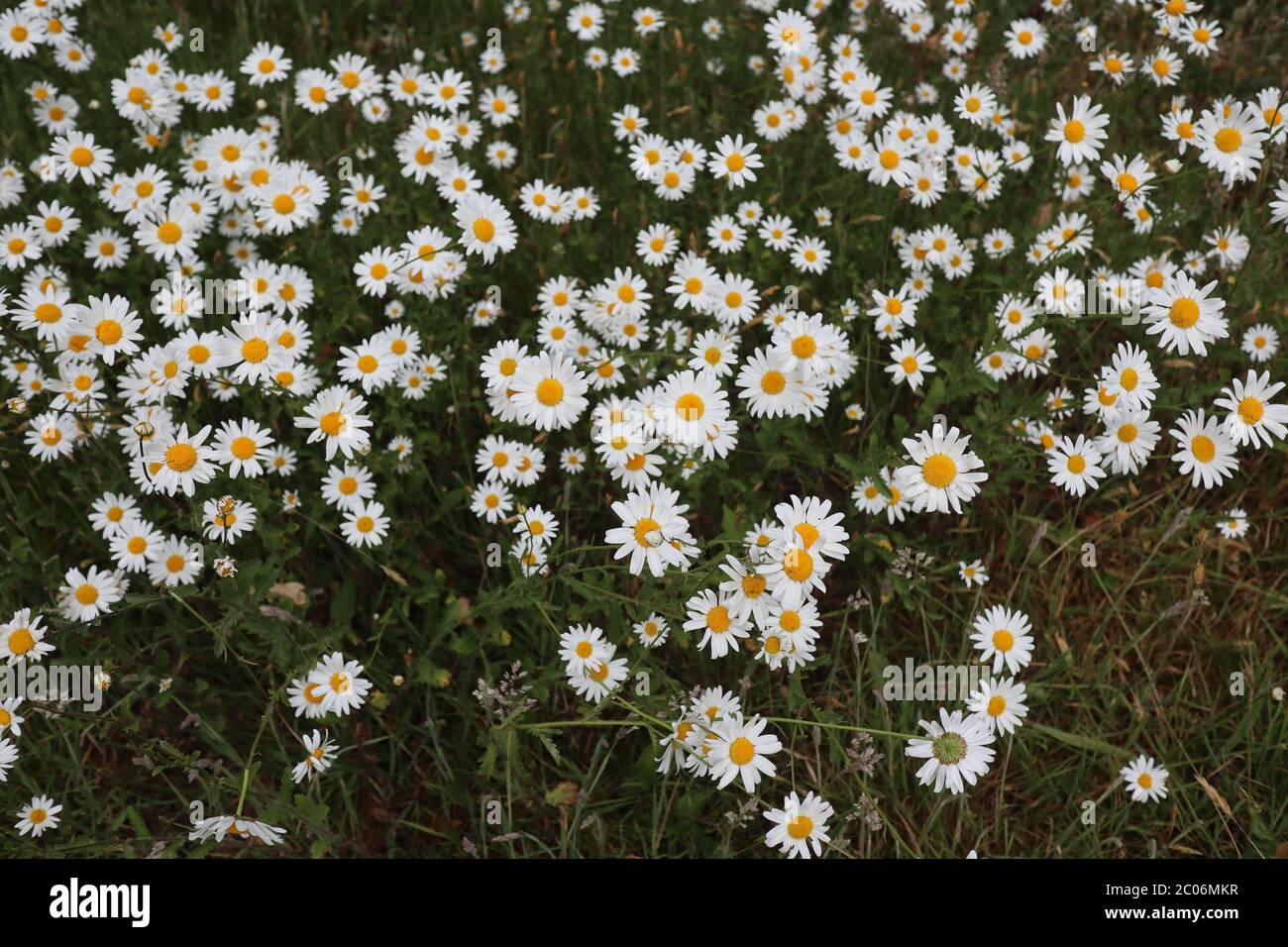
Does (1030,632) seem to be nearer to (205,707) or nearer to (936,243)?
(936,243)

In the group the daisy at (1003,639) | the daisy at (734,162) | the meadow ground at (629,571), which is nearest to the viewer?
the meadow ground at (629,571)

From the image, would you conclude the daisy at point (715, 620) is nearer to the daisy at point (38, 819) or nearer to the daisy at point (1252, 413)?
the daisy at point (1252, 413)

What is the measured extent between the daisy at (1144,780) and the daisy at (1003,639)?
507mm

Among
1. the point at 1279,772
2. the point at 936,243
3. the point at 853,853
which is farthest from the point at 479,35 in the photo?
the point at 1279,772

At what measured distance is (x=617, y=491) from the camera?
12.3 ft

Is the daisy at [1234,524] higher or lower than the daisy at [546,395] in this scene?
lower

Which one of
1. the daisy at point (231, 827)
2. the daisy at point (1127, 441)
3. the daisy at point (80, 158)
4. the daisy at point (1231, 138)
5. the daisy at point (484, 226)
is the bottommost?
the daisy at point (231, 827)

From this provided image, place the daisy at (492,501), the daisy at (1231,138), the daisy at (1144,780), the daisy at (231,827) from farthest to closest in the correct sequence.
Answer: the daisy at (1231,138) < the daisy at (492,501) < the daisy at (1144,780) < the daisy at (231,827)

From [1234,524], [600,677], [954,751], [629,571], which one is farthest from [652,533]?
[1234,524]

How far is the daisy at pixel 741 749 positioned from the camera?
289 cm

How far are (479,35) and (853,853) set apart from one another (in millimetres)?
4560

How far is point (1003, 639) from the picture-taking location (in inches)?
135

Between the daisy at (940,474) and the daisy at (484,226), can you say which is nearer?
the daisy at (940,474)

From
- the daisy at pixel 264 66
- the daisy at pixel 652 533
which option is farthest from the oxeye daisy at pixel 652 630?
the daisy at pixel 264 66
